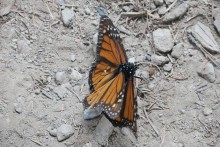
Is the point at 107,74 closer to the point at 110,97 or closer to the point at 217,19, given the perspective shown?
the point at 110,97

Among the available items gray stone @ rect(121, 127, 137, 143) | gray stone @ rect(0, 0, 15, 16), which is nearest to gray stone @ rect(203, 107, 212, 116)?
gray stone @ rect(121, 127, 137, 143)

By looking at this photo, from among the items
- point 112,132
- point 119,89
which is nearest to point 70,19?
point 119,89

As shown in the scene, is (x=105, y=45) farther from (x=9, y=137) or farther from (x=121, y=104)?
(x=9, y=137)

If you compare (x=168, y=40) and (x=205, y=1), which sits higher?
(x=205, y=1)

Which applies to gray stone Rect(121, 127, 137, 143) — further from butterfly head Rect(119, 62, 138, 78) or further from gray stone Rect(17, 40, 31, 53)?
gray stone Rect(17, 40, 31, 53)

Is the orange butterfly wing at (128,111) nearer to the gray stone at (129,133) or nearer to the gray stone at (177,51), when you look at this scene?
the gray stone at (129,133)

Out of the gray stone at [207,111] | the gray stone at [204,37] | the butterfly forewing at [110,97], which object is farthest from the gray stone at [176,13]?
the gray stone at [207,111]

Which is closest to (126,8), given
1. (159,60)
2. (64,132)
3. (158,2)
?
(158,2)
